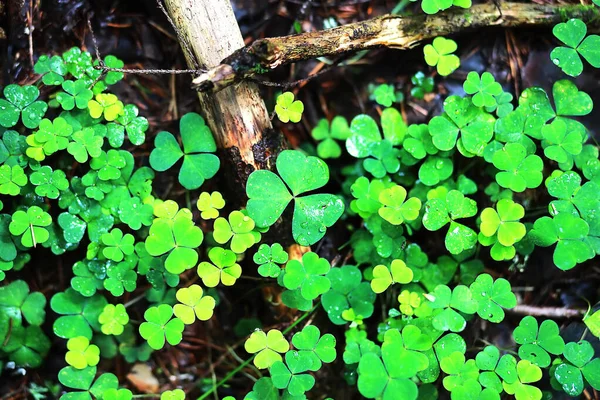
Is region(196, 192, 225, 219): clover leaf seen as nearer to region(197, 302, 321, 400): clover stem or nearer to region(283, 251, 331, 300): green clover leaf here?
region(283, 251, 331, 300): green clover leaf

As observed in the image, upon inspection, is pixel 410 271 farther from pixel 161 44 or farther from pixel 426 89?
pixel 161 44

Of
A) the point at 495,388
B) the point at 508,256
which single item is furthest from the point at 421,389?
the point at 508,256

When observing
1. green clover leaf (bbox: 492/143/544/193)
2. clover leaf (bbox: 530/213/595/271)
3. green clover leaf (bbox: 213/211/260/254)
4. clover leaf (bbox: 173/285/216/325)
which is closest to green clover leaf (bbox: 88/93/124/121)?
green clover leaf (bbox: 213/211/260/254)

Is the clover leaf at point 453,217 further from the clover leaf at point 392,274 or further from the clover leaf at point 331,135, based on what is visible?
the clover leaf at point 331,135

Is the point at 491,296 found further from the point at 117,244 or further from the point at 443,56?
the point at 117,244

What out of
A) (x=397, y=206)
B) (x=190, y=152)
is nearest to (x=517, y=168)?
(x=397, y=206)
